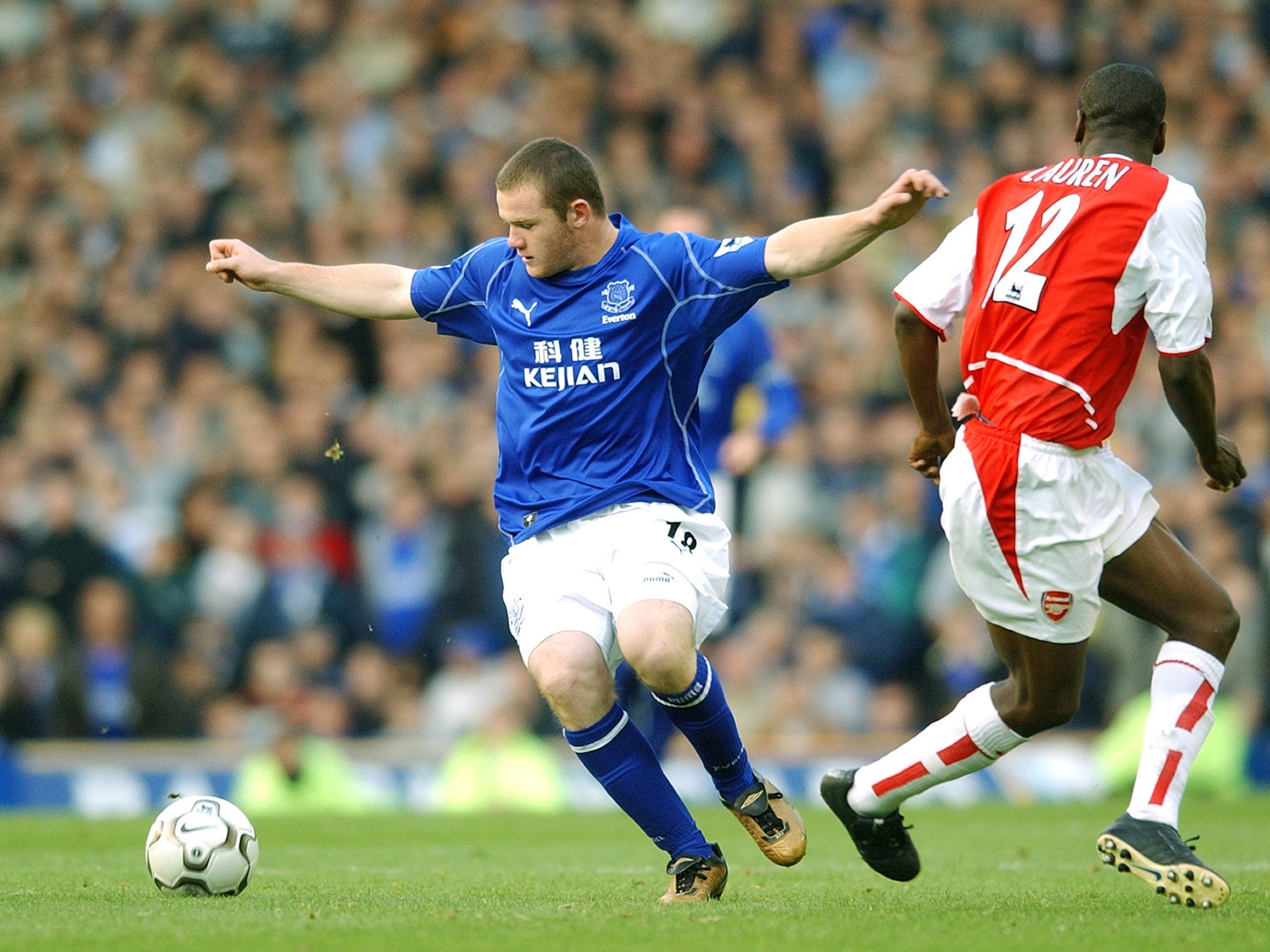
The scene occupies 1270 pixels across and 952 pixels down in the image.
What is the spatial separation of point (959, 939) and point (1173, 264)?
2.11 meters

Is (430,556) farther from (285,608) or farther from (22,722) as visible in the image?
(22,722)

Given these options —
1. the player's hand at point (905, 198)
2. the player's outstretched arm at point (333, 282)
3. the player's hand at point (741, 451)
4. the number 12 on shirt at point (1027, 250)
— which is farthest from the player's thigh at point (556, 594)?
the player's hand at point (741, 451)

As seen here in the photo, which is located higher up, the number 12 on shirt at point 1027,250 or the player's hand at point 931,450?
the number 12 on shirt at point 1027,250

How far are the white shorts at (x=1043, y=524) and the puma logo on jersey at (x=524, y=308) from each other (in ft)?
4.94

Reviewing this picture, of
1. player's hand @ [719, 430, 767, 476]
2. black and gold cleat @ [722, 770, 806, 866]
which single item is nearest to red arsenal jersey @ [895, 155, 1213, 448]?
black and gold cleat @ [722, 770, 806, 866]

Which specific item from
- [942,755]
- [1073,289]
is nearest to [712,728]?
[942,755]

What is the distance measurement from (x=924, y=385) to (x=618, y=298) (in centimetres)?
104

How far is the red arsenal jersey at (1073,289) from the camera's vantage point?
561cm

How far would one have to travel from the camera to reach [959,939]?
16.4ft

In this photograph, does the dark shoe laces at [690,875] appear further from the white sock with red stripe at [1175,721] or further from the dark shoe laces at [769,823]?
the white sock with red stripe at [1175,721]

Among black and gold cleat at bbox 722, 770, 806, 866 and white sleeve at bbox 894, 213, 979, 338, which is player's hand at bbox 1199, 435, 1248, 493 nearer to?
white sleeve at bbox 894, 213, 979, 338

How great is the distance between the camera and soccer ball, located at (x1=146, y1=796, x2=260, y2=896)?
610 cm

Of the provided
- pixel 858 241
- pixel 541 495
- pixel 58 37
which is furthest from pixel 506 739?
pixel 58 37

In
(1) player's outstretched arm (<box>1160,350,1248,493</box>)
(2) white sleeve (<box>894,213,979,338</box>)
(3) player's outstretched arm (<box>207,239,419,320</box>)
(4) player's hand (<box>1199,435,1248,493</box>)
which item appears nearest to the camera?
(1) player's outstretched arm (<box>1160,350,1248,493</box>)
